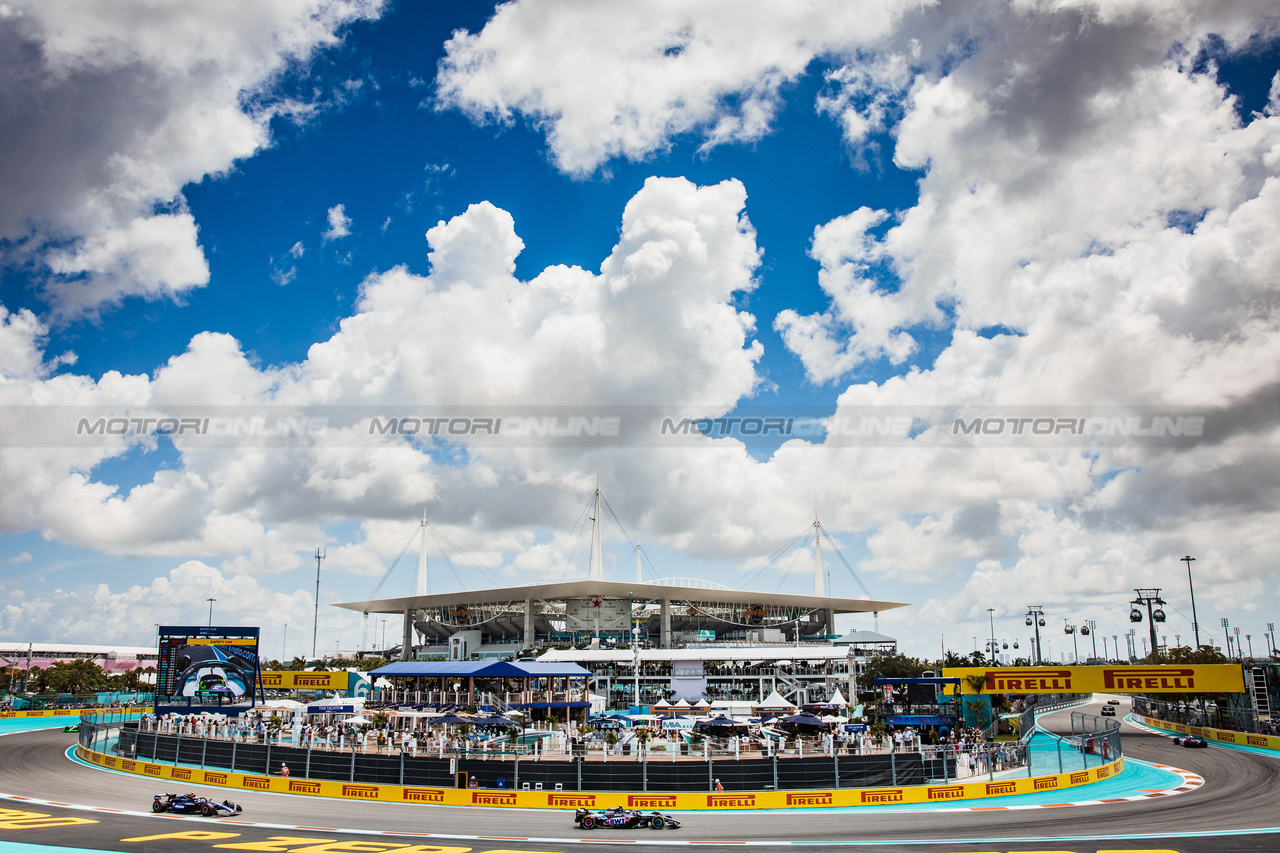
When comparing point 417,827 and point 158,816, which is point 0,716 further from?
point 417,827

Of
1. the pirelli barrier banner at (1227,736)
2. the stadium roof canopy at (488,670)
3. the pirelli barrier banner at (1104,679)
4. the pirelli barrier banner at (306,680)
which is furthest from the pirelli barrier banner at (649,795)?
the pirelli barrier banner at (306,680)

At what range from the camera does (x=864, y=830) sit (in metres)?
26.2

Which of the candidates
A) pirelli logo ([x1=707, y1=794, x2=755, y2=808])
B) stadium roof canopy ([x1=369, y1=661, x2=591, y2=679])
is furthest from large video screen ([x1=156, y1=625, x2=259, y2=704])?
pirelli logo ([x1=707, y1=794, x2=755, y2=808])

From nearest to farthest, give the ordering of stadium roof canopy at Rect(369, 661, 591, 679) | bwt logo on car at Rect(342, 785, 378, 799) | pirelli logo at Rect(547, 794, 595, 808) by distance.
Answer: pirelli logo at Rect(547, 794, 595, 808) < bwt logo on car at Rect(342, 785, 378, 799) < stadium roof canopy at Rect(369, 661, 591, 679)

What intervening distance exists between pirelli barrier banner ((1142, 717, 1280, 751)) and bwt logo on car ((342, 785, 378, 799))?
50667 millimetres

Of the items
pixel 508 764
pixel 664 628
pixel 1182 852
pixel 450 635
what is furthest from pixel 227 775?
pixel 450 635

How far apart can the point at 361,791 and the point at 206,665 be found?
70.0 feet

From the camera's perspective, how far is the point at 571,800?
30.5 m

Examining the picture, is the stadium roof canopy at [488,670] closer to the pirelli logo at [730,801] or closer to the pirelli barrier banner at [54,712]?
the pirelli logo at [730,801]

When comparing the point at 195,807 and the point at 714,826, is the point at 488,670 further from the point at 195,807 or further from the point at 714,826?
the point at 714,826

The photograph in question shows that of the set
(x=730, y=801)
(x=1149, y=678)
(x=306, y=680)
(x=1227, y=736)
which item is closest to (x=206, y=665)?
(x=730, y=801)

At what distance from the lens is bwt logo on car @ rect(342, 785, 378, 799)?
107 feet

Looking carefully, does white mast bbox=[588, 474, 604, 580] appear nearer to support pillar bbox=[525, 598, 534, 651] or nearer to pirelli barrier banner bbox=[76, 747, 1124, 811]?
Result: support pillar bbox=[525, 598, 534, 651]

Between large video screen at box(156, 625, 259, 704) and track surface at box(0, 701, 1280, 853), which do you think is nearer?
track surface at box(0, 701, 1280, 853)
